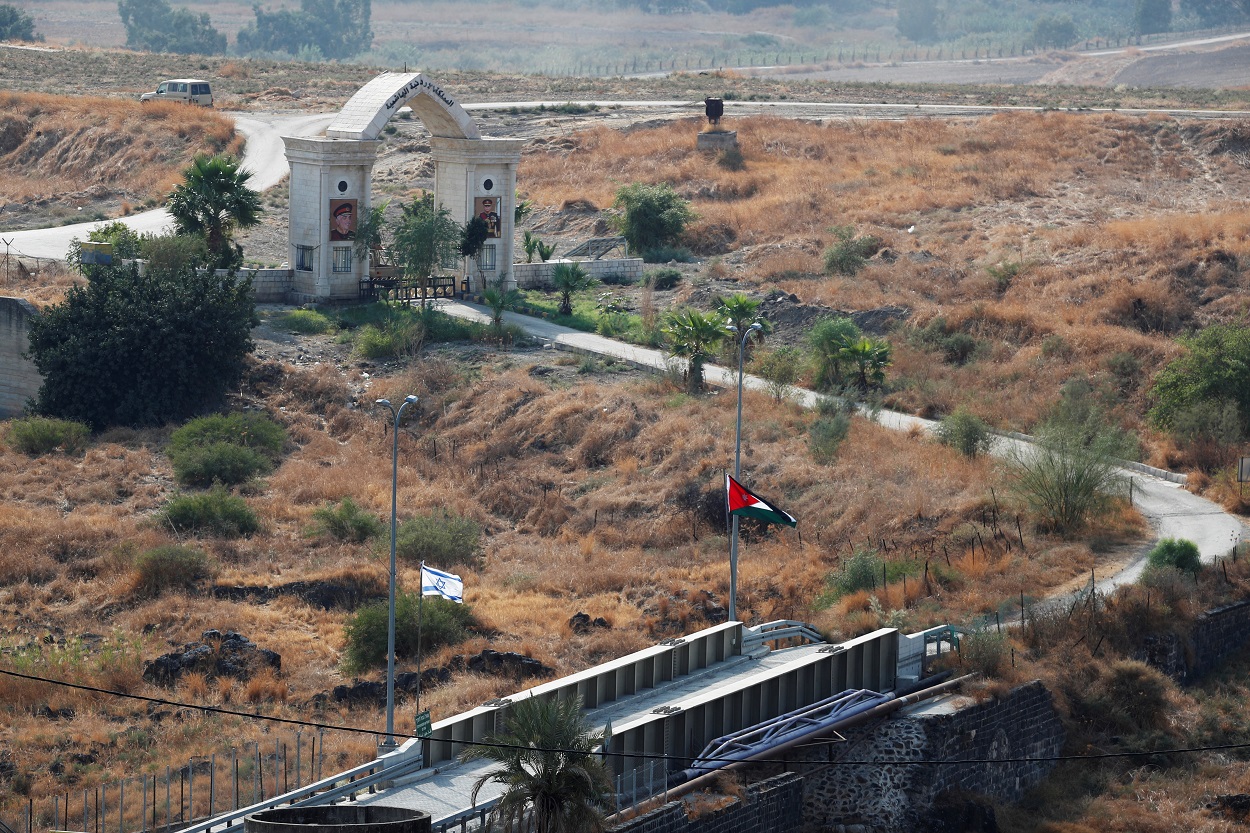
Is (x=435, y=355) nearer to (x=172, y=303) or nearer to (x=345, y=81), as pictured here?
(x=172, y=303)

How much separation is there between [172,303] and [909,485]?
2045 cm

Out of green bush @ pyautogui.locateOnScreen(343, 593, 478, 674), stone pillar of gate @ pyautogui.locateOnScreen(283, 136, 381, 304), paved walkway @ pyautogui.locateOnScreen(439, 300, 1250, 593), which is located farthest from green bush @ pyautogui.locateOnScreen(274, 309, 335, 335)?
green bush @ pyautogui.locateOnScreen(343, 593, 478, 674)

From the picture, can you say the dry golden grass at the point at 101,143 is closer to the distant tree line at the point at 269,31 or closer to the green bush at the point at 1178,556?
the green bush at the point at 1178,556

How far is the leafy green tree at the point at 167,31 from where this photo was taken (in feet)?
473

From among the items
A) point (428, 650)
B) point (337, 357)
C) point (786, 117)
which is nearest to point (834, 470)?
point (428, 650)

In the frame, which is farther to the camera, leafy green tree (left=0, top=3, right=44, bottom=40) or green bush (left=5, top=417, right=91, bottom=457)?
leafy green tree (left=0, top=3, right=44, bottom=40)

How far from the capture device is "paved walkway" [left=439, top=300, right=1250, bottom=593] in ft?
119

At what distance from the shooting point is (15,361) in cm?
4838

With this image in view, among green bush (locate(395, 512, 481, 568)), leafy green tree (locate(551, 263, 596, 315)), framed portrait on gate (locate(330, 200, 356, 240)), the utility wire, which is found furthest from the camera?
leafy green tree (locate(551, 263, 596, 315))

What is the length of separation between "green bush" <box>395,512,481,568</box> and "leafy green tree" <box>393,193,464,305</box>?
600 inches

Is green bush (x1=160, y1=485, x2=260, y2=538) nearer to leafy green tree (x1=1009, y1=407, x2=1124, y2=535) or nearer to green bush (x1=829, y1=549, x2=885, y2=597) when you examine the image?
green bush (x1=829, y1=549, x2=885, y2=597)

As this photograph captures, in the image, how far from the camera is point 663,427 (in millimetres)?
43281

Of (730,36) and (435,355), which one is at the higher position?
(730,36)

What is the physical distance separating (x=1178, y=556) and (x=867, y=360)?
14160 mm
